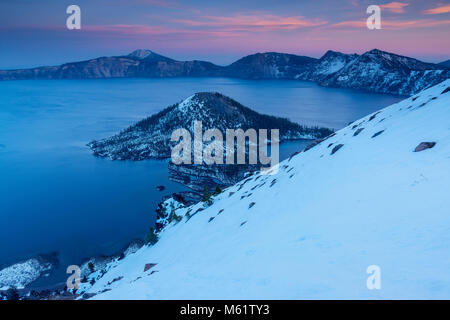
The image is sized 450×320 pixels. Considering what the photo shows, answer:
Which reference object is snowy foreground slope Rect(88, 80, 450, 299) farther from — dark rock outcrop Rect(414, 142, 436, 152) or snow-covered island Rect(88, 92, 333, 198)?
snow-covered island Rect(88, 92, 333, 198)

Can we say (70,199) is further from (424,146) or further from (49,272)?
(424,146)

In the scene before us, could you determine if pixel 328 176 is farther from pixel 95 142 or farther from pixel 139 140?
pixel 95 142

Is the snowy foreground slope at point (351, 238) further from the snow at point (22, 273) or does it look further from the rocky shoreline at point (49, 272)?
the snow at point (22, 273)

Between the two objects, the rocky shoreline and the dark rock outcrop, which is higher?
the dark rock outcrop

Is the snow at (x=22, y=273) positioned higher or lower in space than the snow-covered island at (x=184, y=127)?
lower

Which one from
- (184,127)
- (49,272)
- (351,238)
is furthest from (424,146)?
(184,127)

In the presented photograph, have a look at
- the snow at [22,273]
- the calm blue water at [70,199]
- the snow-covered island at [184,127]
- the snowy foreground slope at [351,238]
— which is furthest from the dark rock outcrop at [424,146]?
the snow-covered island at [184,127]

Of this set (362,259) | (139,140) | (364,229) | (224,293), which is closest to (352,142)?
(364,229)

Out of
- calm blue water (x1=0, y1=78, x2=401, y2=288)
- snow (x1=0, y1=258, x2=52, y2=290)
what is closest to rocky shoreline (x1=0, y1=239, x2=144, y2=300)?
snow (x1=0, y1=258, x2=52, y2=290)

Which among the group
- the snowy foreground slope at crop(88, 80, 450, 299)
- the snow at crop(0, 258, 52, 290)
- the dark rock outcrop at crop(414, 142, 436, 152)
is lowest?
the snow at crop(0, 258, 52, 290)
